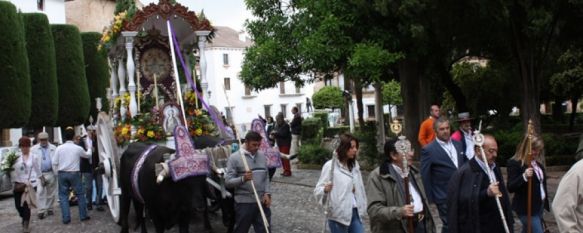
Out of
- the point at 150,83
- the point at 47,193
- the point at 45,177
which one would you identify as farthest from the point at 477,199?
the point at 47,193

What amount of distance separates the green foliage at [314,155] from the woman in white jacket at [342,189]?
43.1 feet

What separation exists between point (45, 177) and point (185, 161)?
569 centimetres

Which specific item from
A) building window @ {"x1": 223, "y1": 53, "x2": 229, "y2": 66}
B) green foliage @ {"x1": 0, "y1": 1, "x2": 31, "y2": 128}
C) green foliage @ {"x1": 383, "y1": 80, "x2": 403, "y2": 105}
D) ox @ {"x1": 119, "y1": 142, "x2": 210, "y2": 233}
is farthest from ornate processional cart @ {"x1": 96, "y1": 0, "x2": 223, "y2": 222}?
building window @ {"x1": 223, "y1": 53, "x2": 229, "y2": 66}

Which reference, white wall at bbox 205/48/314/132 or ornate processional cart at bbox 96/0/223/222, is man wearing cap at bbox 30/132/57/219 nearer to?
ornate processional cart at bbox 96/0/223/222

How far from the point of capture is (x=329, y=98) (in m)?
60.4

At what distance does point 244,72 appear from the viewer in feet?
63.5

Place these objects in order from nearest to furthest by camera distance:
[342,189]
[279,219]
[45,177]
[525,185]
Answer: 1. [342,189]
2. [525,185]
3. [279,219]
4. [45,177]

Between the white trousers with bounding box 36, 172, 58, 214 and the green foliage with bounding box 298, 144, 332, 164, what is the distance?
342 inches

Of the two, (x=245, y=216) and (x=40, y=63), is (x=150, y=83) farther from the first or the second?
(x=40, y=63)

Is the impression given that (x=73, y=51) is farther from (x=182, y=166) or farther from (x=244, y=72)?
(x=182, y=166)

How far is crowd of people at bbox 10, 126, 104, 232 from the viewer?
1155 cm

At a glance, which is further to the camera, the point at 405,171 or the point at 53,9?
the point at 53,9

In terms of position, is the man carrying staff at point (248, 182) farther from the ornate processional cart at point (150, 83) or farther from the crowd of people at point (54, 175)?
the crowd of people at point (54, 175)

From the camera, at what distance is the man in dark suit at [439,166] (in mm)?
7426
